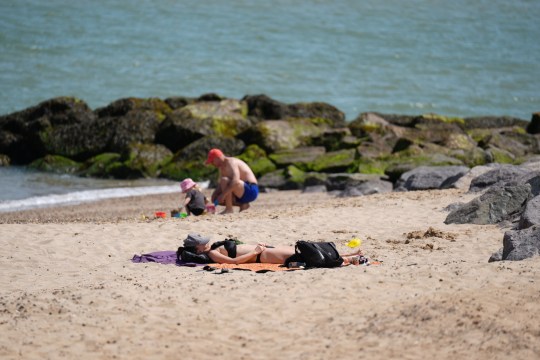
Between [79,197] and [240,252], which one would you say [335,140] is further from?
[240,252]

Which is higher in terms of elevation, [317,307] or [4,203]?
[317,307]

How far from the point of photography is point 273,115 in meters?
27.2

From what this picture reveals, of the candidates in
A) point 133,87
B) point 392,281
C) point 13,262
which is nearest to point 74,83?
point 133,87

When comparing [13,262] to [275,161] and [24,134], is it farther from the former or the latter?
[24,134]

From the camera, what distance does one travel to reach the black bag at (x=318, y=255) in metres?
9.70

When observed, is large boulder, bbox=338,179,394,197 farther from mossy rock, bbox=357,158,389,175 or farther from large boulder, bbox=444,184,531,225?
large boulder, bbox=444,184,531,225

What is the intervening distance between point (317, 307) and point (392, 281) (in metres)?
1.04

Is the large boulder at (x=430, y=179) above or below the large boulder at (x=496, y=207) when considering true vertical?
below

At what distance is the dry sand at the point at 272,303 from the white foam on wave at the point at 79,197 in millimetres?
7090

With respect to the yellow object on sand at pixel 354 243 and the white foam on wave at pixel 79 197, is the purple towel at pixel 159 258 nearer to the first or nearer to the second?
the yellow object on sand at pixel 354 243

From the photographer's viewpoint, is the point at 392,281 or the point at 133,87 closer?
the point at 392,281

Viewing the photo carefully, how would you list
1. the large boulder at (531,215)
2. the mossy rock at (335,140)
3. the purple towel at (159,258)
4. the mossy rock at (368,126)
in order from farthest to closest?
the mossy rock at (368,126)
the mossy rock at (335,140)
the purple towel at (159,258)
the large boulder at (531,215)

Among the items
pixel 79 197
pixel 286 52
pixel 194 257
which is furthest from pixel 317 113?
pixel 286 52

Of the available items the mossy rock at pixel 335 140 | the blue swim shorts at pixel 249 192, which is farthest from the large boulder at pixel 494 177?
the mossy rock at pixel 335 140
